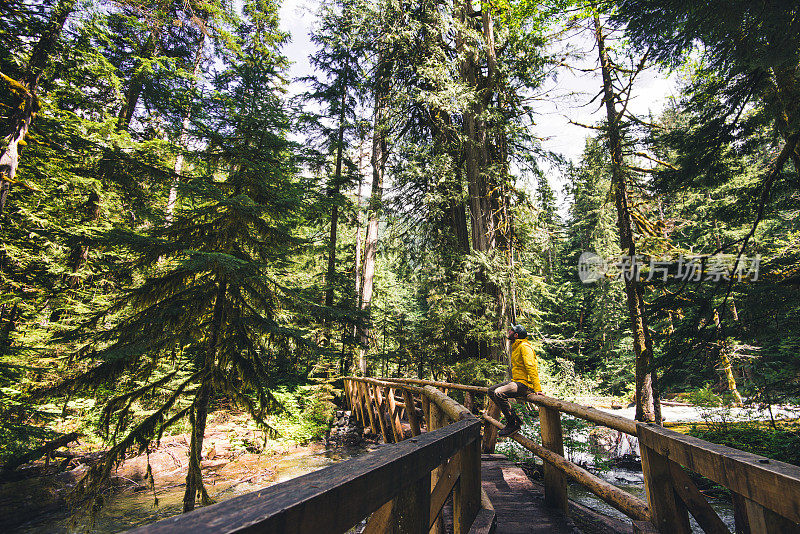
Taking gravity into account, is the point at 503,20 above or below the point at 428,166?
above

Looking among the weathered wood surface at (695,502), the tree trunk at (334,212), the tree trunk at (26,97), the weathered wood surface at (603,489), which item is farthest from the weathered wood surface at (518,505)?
the tree trunk at (26,97)

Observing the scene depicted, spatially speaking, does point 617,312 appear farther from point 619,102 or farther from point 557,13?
point 557,13

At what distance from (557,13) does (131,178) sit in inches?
436

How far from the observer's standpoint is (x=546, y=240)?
11773 mm

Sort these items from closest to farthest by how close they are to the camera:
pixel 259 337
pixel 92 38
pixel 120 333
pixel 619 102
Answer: pixel 120 333
pixel 259 337
pixel 619 102
pixel 92 38

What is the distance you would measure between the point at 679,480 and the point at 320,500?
2.42m

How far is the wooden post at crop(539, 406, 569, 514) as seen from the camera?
3.52 metres

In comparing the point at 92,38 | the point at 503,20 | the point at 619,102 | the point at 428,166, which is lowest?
the point at 428,166

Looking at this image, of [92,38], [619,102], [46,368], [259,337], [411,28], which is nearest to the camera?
[259,337]

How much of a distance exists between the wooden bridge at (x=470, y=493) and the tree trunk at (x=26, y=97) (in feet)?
33.6

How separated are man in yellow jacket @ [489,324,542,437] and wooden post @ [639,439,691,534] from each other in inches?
89.8

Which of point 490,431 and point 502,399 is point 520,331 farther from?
point 490,431

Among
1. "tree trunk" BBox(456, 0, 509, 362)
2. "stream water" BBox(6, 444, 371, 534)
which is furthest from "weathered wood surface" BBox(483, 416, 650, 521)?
"tree trunk" BBox(456, 0, 509, 362)

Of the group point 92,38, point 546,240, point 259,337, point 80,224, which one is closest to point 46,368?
point 80,224
